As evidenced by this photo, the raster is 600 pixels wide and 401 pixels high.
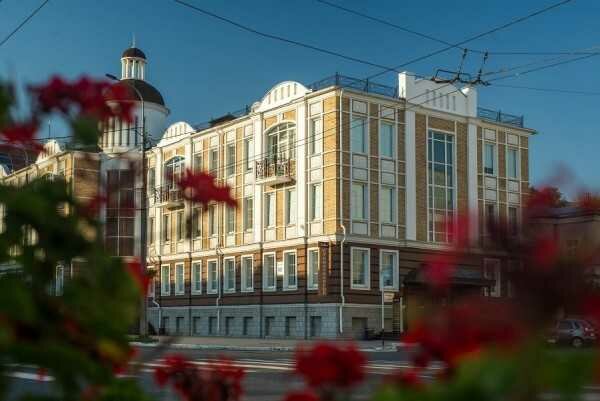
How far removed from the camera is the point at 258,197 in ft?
151

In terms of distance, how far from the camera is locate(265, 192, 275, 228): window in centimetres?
4509

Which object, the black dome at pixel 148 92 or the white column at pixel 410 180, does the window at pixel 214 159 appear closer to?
the white column at pixel 410 180

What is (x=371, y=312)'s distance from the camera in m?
41.1

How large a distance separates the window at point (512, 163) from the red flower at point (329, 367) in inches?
1887

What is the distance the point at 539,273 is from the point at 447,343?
292 mm

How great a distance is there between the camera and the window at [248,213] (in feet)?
154

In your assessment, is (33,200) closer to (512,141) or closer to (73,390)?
(73,390)

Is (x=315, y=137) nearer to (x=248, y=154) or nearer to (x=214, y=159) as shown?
(x=248, y=154)

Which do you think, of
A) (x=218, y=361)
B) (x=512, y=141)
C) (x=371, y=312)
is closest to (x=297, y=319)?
(x=371, y=312)

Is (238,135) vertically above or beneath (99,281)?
above

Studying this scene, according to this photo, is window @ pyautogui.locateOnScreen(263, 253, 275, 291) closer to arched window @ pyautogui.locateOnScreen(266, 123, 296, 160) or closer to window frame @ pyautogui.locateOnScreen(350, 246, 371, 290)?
arched window @ pyautogui.locateOnScreen(266, 123, 296, 160)

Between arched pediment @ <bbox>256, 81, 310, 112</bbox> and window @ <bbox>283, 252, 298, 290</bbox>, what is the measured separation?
7921 mm

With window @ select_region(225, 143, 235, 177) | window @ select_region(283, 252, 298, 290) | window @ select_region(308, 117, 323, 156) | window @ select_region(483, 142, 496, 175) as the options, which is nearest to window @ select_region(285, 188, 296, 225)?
window @ select_region(283, 252, 298, 290)

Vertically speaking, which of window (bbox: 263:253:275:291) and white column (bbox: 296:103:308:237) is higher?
white column (bbox: 296:103:308:237)
